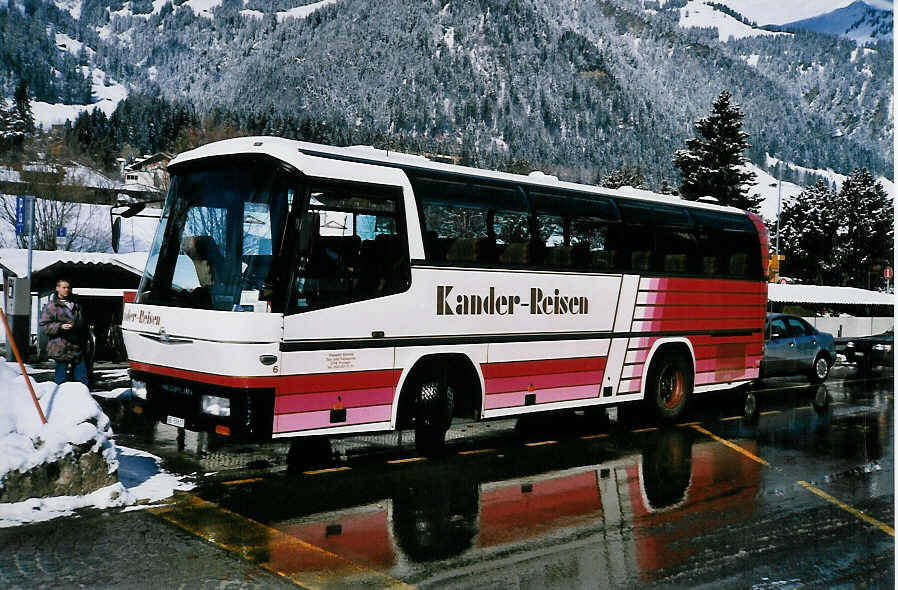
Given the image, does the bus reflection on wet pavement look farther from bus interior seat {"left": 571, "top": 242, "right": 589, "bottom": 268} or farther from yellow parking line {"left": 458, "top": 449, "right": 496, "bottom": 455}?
bus interior seat {"left": 571, "top": 242, "right": 589, "bottom": 268}

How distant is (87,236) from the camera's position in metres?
62.7

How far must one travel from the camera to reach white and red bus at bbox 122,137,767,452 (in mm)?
8734

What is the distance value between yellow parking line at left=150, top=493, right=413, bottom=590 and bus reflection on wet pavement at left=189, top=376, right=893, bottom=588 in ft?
0.22

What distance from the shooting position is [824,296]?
56.3m

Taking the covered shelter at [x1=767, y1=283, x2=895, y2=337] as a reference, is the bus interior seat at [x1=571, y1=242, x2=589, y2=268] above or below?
above

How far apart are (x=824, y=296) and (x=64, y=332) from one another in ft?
172

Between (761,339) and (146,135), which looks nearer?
(761,339)

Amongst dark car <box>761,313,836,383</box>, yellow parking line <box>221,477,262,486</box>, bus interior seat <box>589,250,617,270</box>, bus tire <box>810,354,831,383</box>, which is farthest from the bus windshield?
bus tire <box>810,354,831,383</box>

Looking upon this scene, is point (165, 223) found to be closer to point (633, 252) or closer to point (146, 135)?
point (633, 252)

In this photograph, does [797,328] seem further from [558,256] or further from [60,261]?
[60,261]

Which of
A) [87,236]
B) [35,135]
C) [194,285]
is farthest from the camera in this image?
[35,135]

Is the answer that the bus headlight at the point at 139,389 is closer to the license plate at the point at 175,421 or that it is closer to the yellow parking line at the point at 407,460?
the license plate at the point at 175,421

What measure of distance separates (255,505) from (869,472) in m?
6.88

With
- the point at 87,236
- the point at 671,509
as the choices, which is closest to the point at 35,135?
the point at 87,236
